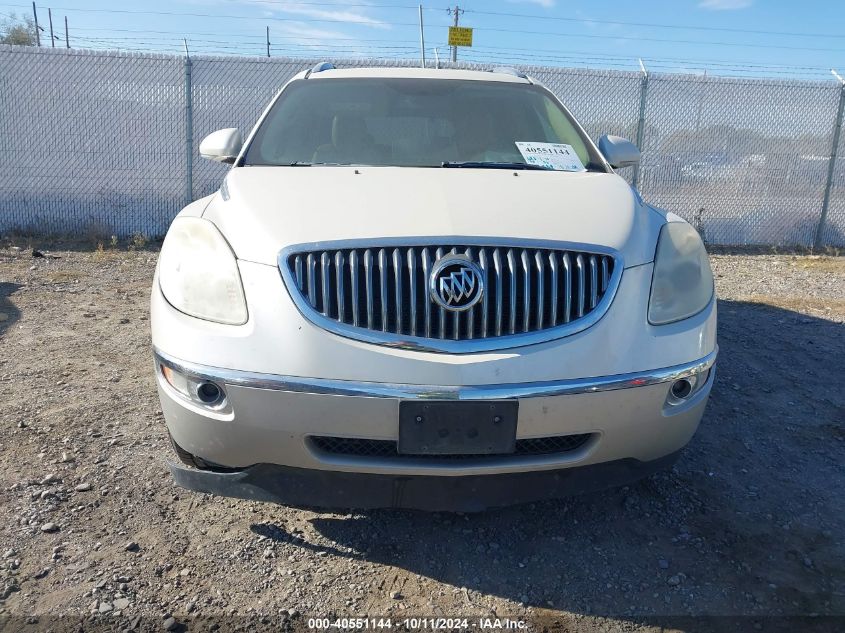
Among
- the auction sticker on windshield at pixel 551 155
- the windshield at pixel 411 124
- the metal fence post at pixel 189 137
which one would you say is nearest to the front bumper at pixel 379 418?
the auction sticker on windshield at pixel 551 155

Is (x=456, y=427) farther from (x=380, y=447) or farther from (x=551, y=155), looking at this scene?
(x=551, y=155)

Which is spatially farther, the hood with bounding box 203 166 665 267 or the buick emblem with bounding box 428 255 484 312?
the hood with bounding box 203 166 665 267

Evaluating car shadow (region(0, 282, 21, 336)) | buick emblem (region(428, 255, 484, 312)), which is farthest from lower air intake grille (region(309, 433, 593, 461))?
car shadow (region(0, 282, 21, 336))

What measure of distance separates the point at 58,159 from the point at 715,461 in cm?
855

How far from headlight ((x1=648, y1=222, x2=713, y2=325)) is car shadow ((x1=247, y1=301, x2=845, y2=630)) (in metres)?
0.88

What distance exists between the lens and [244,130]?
911cm

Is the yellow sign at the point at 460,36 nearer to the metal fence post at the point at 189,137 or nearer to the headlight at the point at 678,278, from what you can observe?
the metal fence post at the point at 189,137

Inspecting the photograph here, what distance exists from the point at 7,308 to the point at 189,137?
409 centimetres

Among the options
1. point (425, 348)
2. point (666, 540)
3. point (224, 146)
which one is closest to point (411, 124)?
point (224, 146)

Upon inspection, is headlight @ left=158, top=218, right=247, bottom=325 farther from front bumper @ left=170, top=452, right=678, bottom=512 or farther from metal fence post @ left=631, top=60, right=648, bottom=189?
metal fence post @ left=631, top=60, right=648, bottom=189

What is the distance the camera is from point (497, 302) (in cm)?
218

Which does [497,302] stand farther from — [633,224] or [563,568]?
[563,568]

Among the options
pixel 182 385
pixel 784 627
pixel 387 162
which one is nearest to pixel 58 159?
pixel 387 162

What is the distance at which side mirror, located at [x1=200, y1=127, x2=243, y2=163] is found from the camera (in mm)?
3684
